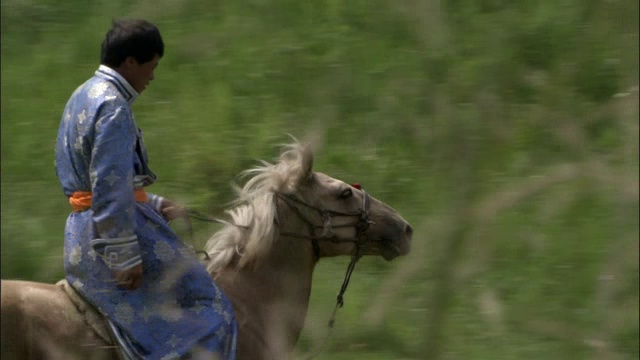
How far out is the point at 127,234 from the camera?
4.46m

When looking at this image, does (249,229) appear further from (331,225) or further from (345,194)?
(345,194)

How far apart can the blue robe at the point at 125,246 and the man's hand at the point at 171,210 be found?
0.07 meters

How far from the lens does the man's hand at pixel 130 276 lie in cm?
450

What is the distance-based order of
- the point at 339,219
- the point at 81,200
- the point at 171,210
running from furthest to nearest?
the point at 339,219
the point at 171,210
the point at 81,200

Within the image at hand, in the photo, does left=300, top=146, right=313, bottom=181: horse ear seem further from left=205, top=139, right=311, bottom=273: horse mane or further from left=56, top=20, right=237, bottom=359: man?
left=56, top=20, right=237, bottom=359: man

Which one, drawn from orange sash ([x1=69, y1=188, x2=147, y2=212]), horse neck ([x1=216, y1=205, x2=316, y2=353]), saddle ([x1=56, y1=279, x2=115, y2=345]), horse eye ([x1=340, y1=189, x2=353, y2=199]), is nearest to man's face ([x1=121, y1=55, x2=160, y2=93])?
orange sash ([x1=69, y1=188, x2=147, y2=212])

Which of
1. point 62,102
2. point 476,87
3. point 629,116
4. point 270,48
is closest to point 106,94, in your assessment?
point 476,87

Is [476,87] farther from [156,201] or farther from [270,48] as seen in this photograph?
[270,48]

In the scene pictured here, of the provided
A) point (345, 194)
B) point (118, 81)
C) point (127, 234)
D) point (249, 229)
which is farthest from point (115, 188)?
point (345, 194)

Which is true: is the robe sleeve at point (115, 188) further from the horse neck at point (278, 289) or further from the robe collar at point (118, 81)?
the horse neck at point (278, 289)

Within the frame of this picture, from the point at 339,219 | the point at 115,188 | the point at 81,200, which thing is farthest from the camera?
the point at 339,219

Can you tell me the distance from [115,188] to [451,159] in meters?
1.22

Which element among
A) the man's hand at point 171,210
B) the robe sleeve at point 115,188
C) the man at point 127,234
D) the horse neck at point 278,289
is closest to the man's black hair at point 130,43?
the man at point 127,234

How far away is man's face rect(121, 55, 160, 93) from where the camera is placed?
15.2 ft
